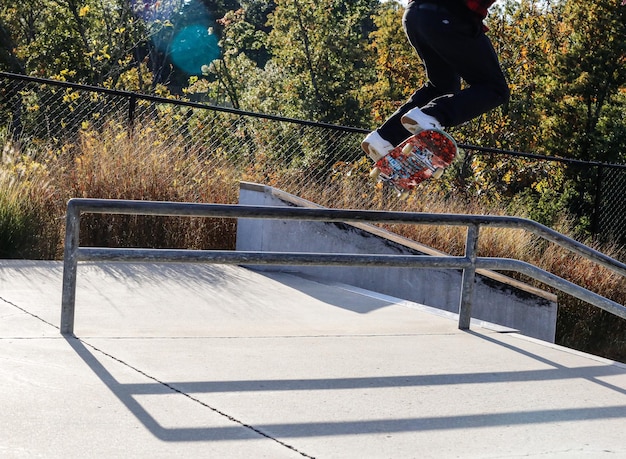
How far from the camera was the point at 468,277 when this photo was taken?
5.49 meters

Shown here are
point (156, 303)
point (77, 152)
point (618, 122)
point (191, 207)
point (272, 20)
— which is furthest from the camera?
point (272, 20)

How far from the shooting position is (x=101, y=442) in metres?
3.04

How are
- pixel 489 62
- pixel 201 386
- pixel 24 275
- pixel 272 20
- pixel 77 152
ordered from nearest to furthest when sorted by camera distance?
pixel 201 386, pixel 489 62, pixel 24 275, pixel 77 152, pixel 272 20

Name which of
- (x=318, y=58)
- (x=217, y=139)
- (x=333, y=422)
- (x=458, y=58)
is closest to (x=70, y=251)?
(x=333, y=422)

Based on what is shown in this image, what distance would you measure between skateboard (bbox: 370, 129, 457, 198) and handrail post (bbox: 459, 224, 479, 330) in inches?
16.3

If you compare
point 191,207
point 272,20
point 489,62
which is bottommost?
point 191,207

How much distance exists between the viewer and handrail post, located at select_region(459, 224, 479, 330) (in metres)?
5.42

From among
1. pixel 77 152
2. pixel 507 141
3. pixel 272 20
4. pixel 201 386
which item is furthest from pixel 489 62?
pixel 272 20

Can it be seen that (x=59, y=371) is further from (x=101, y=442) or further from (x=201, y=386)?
(x=101, y=442)

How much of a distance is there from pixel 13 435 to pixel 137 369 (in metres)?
1.11

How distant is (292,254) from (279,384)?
1.10m

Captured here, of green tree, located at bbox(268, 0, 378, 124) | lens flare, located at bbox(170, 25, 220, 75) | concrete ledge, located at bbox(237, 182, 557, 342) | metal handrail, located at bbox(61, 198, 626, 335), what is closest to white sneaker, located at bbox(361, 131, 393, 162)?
metal handrail, located at bbox(61, 198, 626, 335)

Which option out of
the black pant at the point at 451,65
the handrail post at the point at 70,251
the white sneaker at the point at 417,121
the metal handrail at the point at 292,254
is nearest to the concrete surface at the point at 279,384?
the handrail post at the point at 70,251

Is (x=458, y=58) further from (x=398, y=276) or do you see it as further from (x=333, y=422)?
(x=398, y=276)
